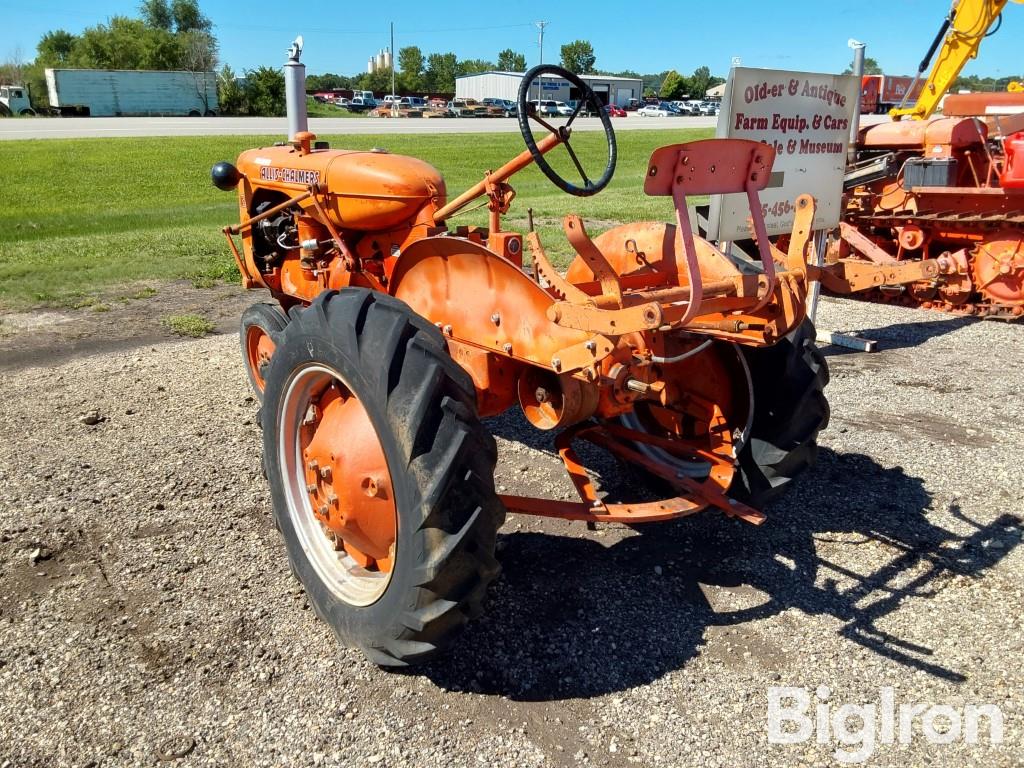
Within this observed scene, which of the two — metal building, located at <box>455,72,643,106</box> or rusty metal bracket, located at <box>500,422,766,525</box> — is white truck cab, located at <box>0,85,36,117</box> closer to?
metal building, located at <box>455,72,643,106</box>

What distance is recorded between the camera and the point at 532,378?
10.3ft

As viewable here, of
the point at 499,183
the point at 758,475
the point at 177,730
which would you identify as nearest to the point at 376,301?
the point at 499,183

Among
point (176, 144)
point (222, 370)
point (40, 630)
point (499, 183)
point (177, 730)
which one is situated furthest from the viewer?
point (176, 144)

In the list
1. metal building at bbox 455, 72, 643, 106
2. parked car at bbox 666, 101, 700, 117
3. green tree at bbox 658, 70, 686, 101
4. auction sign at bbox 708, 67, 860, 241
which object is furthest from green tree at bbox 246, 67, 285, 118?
green tree at bbox 658, 70, 686, 101

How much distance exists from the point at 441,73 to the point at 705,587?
342 feet

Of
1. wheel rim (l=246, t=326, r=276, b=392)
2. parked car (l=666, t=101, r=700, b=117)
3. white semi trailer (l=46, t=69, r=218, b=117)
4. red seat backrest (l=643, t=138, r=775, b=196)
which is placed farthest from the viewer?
parked car (l=666, t=101, r=700, b=117)

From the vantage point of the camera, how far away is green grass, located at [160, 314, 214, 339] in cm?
702

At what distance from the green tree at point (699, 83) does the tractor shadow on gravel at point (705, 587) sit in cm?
9931

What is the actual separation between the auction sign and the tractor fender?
2234 mm

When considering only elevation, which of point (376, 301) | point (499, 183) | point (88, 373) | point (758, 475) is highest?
point (499, 183)

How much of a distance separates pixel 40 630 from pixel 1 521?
3.30 feet

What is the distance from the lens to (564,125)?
343 cm

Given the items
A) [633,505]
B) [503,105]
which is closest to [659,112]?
[503,105]

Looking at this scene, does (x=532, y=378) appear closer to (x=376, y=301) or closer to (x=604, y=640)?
(x=376, y=301)
